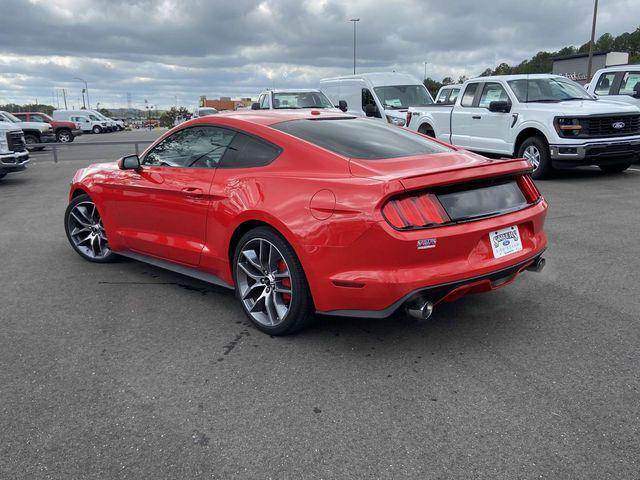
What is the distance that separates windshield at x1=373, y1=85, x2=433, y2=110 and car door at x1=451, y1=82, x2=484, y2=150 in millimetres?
4674

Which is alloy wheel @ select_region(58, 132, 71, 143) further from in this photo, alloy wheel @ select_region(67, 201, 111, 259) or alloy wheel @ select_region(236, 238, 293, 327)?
alloy wheel @ select_region(236, 238, 293, 327)

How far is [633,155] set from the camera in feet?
34.2

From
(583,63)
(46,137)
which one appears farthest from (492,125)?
(583,63)

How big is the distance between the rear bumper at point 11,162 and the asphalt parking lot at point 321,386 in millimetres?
8576

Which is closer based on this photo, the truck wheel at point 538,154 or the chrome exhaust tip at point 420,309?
the chrome exhaust tip at point 420,309

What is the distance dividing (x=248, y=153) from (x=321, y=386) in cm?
180

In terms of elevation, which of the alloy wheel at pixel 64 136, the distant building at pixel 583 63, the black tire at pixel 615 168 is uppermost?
the distant building at pixel 583 63

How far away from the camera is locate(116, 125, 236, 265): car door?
4344mm

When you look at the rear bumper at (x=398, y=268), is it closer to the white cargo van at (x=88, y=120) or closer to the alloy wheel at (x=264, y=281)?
the alloy wheel at (x=264, y=281)

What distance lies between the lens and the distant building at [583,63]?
138 feet

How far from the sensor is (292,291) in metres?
3.66

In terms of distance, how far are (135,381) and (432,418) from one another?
1680 mm

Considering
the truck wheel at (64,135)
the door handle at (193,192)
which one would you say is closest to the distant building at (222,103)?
the truck wheel at (64,135)

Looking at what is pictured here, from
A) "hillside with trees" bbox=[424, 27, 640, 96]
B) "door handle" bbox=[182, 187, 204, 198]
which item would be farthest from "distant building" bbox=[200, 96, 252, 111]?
"door handle" bbox=[182, 187, 204, 198]
